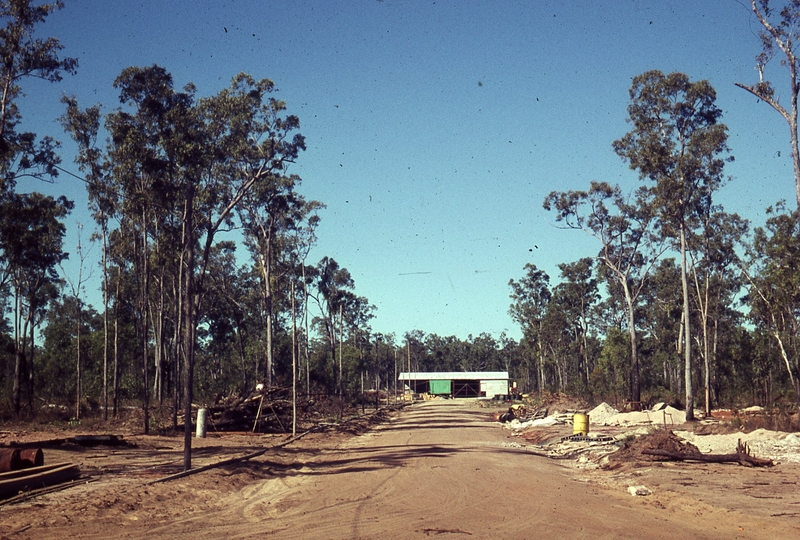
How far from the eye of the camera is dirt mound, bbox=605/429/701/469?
59.0 feet

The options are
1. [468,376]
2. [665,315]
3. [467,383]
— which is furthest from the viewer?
[467,383]

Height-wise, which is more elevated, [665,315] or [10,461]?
[665,315]

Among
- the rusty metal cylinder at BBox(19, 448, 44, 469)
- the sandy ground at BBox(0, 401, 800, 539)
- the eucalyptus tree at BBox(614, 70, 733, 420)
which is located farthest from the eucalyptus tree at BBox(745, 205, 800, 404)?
the rusty metal cylinder at BBox(19, 448, 44, 469)

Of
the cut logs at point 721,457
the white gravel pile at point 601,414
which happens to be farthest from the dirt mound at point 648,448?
the white gravel pile at point 601,414

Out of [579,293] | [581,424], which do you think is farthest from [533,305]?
[581,424]

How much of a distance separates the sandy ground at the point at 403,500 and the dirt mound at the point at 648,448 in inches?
20.9

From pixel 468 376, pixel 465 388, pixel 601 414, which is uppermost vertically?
pixel 601 414

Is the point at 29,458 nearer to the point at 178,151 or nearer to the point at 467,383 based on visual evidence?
the point at 178,151

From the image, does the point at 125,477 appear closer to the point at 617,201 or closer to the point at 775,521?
the point at 775,521

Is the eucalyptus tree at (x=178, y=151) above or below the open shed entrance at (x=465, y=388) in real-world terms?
above

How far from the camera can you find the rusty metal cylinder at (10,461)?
12.6m

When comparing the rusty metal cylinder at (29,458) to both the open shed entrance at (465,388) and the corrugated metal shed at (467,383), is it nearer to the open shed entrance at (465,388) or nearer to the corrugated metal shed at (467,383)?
the corrugated metal shed at (467,383)

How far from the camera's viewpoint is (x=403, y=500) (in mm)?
12898

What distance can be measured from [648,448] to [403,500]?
27.5 feet
